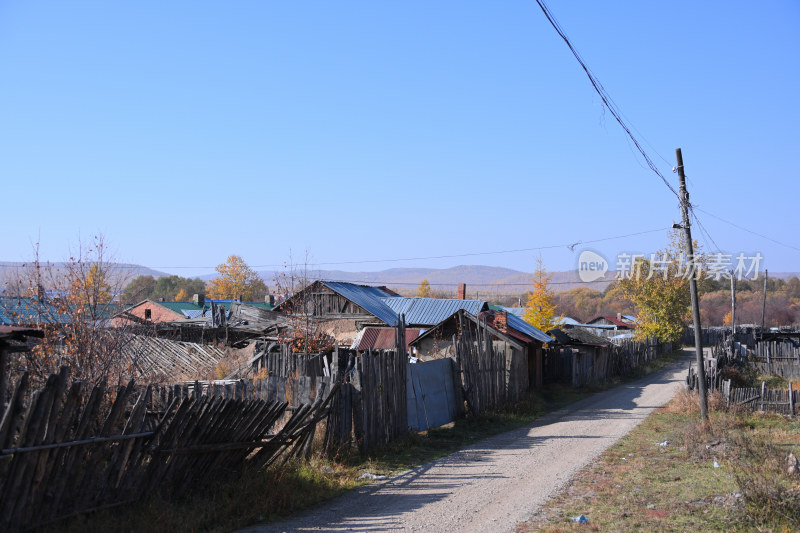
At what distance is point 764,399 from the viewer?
20.1 metres

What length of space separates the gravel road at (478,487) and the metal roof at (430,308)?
56.3 feet

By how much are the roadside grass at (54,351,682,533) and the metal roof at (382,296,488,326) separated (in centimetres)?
2008

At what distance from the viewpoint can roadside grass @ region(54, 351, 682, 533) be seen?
769 cm

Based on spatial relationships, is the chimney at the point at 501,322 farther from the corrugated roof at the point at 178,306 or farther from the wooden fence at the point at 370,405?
the corrugated roof at the point at 178,306

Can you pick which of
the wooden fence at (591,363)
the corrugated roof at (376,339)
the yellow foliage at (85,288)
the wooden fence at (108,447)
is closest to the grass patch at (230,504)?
the wooden fence at (108,447)

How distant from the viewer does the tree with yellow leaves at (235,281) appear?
98.1 meters

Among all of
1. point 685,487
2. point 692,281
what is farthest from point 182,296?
point 685,487

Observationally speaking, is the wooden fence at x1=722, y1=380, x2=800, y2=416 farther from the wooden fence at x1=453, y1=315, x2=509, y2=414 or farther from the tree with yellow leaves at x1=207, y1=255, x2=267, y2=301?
the tree with yellow leaves at x1=207, y1=255, x2=267, y2=301

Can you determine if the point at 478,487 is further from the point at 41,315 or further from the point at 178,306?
the point at 178,306

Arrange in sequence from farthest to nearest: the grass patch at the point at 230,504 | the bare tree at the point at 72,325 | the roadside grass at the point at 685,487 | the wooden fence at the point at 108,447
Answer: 1. the bare tree at the point at 72,325
2. the roadside grass at the point at 685,487
3. the grass patch at the point at 230,504
4. the wooden fence at the point at 108,447

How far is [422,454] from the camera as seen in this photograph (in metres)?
13.8

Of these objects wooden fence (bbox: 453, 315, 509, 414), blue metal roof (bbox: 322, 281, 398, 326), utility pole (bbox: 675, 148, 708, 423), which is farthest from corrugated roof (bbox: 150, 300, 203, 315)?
utility pole (bbox: 675, 148, 708, 423)

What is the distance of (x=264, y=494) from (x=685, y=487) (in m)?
6.70

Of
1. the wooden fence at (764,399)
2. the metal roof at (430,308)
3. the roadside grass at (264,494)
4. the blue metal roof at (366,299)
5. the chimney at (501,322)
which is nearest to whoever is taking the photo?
the roadside grass at (264,494)
